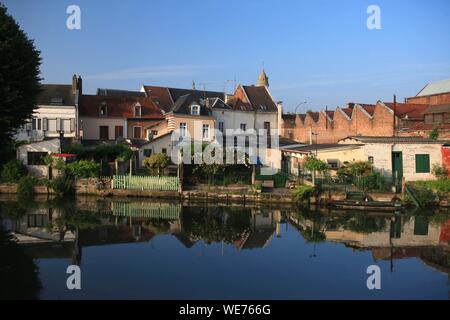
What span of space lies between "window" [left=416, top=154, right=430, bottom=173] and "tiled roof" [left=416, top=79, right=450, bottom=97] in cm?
2462

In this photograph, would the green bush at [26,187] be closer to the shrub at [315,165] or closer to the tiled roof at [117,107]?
the tiled roof at [117,107]

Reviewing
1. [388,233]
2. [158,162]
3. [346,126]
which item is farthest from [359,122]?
[388,233]

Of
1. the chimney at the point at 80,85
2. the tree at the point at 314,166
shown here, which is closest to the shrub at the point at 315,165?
the tree at the point at 314,166

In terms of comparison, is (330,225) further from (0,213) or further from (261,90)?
(261,90)

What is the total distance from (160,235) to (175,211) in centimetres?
582

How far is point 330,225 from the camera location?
20156mm

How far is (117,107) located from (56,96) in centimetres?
563

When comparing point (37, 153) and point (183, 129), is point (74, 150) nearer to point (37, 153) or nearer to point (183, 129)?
point (37, 153)

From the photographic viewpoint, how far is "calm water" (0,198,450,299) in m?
11.2

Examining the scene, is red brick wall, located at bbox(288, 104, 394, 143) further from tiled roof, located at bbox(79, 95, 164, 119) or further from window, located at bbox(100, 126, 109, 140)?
window, located at bbox(100, 126, 109, 140)

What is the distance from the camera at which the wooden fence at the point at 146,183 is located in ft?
92.7

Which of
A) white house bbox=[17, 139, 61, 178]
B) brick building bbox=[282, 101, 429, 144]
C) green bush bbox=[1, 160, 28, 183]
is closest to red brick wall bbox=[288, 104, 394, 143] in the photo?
brick building bbox=[282, 101, 429, 144]

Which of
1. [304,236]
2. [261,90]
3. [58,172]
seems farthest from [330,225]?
[261,90]

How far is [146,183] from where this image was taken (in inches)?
1126
